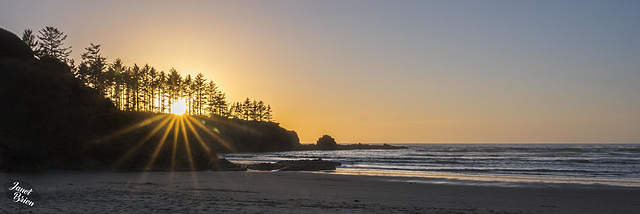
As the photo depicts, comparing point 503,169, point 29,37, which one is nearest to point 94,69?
point 29,37

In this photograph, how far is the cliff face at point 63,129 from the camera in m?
29.9

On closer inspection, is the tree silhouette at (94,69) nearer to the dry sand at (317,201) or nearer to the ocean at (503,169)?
the ocean at (503,169)

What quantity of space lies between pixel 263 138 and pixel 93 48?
4966cm

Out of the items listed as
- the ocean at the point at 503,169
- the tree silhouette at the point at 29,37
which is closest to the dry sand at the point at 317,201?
the ocean at the point at 503,169

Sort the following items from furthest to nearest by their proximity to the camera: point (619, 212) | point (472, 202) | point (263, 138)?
1. point (263, 138)
2. point (472, 202)
3. point (619, 212)

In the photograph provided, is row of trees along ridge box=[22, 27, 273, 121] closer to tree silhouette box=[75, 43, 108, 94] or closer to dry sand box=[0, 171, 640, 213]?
tree silhouette box=[75, 43, 108, 94]

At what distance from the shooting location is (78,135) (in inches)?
1286

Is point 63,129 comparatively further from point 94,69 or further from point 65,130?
point 94,69

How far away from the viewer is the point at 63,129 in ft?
105

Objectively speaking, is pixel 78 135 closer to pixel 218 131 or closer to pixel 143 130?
pixel 143 130

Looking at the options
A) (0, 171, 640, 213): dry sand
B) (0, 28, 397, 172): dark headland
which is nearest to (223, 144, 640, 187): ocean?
(0, 171, 640, 213): dry sand

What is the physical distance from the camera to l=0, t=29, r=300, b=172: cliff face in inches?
1179

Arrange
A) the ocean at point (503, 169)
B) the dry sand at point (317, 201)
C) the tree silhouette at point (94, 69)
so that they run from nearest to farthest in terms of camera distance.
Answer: the dry sand at point (317, 201) → the ocean at point (503, 169) → the tree silhouette at point (94, 69)

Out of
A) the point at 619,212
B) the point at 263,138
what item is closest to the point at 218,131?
the point at 263,138
